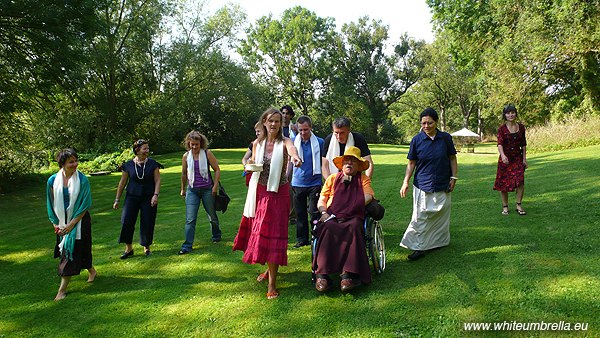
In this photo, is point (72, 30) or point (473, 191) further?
point (72, 30)

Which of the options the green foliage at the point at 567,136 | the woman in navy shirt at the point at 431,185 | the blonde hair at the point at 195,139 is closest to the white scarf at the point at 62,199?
the blonde hair at the point at 195,139

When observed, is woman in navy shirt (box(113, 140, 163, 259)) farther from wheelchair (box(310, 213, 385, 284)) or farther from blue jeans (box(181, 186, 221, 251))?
wheelchair (box(310, 213, 385, 284))

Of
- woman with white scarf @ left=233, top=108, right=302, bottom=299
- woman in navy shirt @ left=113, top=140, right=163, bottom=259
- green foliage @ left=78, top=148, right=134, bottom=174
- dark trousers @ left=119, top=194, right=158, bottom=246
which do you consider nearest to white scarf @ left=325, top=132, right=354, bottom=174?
woman with white scarf @ left=233, top=108, right=302, bottom=299

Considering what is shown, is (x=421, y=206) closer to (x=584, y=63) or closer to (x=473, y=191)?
(x=473, y=191)

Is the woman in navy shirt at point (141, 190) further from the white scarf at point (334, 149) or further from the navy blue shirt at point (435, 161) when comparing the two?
the navy blue shirt at point (435, 161)

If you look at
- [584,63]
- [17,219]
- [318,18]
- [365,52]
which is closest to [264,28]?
[318,18]

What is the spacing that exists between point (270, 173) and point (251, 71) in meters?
47.2

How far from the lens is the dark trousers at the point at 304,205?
18.2ft

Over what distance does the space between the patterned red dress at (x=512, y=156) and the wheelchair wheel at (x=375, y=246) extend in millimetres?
2983

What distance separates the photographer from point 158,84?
33281mm

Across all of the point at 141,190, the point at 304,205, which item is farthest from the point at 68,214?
the point at 304,205

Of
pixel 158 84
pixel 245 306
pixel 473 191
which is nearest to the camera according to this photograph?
pixel 245 306

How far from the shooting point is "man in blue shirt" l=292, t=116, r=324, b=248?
5566 mm

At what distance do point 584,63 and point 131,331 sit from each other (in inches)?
919
